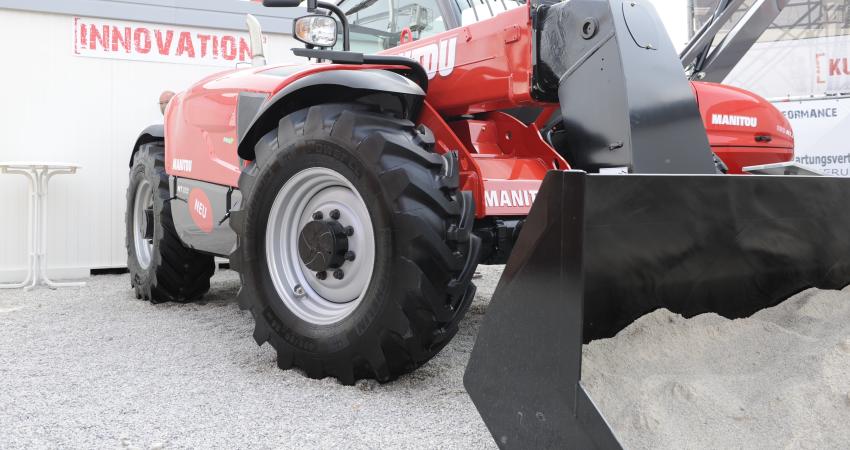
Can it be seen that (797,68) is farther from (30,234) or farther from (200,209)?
(30,234)

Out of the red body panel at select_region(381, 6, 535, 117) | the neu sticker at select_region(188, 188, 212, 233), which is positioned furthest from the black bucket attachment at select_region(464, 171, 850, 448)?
the neu sticker at select_region(188, 188, 212, 233)

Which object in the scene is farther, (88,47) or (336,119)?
(88,47)

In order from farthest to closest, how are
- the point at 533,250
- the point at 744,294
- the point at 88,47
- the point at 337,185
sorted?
1. the point at 88,47
2. the point at 337,185
3. the point at 744,294
4. the point at 533,250

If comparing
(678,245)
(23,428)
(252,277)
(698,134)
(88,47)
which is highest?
(88,47)

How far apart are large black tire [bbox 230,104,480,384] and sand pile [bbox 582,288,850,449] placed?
584 millimetres

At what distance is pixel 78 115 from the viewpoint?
6422mm

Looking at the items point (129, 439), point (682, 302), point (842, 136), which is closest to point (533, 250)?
point (682, 302)

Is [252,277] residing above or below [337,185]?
below

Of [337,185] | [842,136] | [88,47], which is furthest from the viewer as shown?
[842,136]

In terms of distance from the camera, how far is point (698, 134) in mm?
2668

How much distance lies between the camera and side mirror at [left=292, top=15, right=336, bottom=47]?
3.04 m

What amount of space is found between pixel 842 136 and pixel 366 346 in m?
7.01

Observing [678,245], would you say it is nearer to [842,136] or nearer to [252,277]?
[252,277]

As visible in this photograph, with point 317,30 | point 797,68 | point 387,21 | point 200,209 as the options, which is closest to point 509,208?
point 317,30
